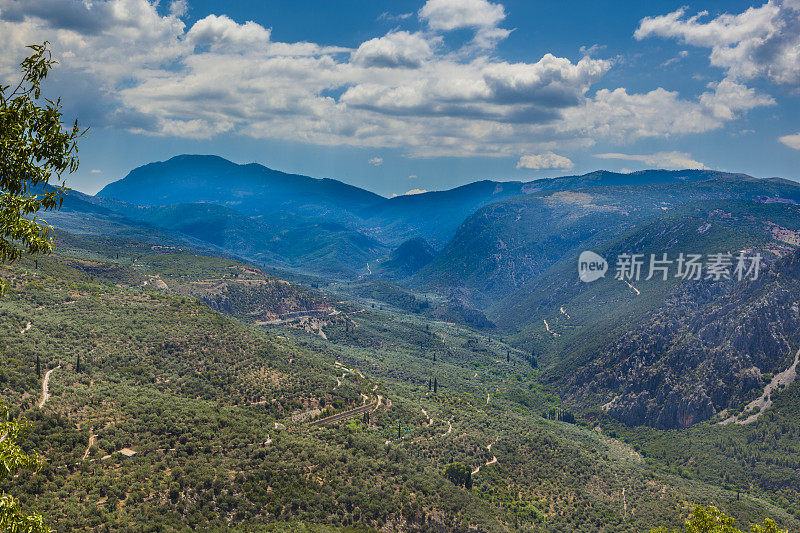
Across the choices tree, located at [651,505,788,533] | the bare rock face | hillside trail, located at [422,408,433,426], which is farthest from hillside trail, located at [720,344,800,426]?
tree, located at [651,505,788,533]

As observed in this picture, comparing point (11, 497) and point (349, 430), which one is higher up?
point (11, 497)

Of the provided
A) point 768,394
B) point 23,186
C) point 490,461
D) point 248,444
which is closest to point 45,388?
point 248,444

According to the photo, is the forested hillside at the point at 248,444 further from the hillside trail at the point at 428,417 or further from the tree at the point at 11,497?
the tree at the point at 11,497

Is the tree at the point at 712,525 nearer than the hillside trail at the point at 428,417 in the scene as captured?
Yes

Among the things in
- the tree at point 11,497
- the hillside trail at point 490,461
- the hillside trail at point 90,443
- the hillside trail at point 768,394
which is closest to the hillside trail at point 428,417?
the hillside trail at point 490,461

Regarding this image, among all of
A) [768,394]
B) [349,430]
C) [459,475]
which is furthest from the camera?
[768,394]

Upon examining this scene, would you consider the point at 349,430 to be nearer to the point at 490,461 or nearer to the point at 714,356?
the point at 490,461

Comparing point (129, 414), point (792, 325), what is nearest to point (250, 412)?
point (129, 414)
